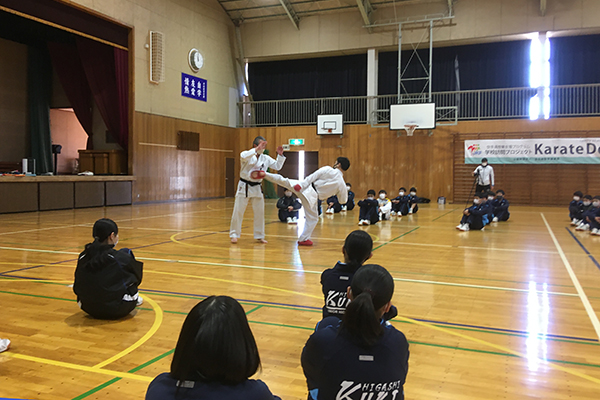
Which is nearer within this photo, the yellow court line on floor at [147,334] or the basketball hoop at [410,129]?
the yellow court line on floor at [147,334]

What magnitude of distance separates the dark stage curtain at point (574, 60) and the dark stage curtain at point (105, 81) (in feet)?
56.8

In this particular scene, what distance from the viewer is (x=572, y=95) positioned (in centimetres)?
2030

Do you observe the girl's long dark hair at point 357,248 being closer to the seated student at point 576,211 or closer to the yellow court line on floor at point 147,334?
the yellow court line on floor at point 147,334

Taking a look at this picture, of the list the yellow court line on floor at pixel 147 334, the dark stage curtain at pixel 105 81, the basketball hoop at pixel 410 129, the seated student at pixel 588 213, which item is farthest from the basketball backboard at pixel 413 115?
the yellow court line on floor at pixel 147 334

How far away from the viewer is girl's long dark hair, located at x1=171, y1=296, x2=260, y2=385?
1367 mm

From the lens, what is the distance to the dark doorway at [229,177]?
24453 mm

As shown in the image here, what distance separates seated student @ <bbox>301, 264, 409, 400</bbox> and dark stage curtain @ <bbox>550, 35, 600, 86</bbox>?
22.1 m

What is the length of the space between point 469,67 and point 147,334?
70.2 feet

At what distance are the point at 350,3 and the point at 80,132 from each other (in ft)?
44.3

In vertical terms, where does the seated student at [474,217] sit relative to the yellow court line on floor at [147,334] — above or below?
above

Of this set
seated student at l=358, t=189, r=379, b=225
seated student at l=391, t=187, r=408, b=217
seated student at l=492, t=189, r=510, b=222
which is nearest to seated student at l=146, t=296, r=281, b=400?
seated student at l=358, t=189, r=379, b=225

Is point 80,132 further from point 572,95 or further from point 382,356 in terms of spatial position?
point 382,356

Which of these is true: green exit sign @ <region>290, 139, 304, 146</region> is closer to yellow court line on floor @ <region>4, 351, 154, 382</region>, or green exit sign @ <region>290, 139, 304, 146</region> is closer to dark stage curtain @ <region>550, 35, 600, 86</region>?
dark stage curtain @ <region>550, 35, 600, 86</region>

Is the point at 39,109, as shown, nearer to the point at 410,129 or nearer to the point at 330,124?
the point at 330,124
